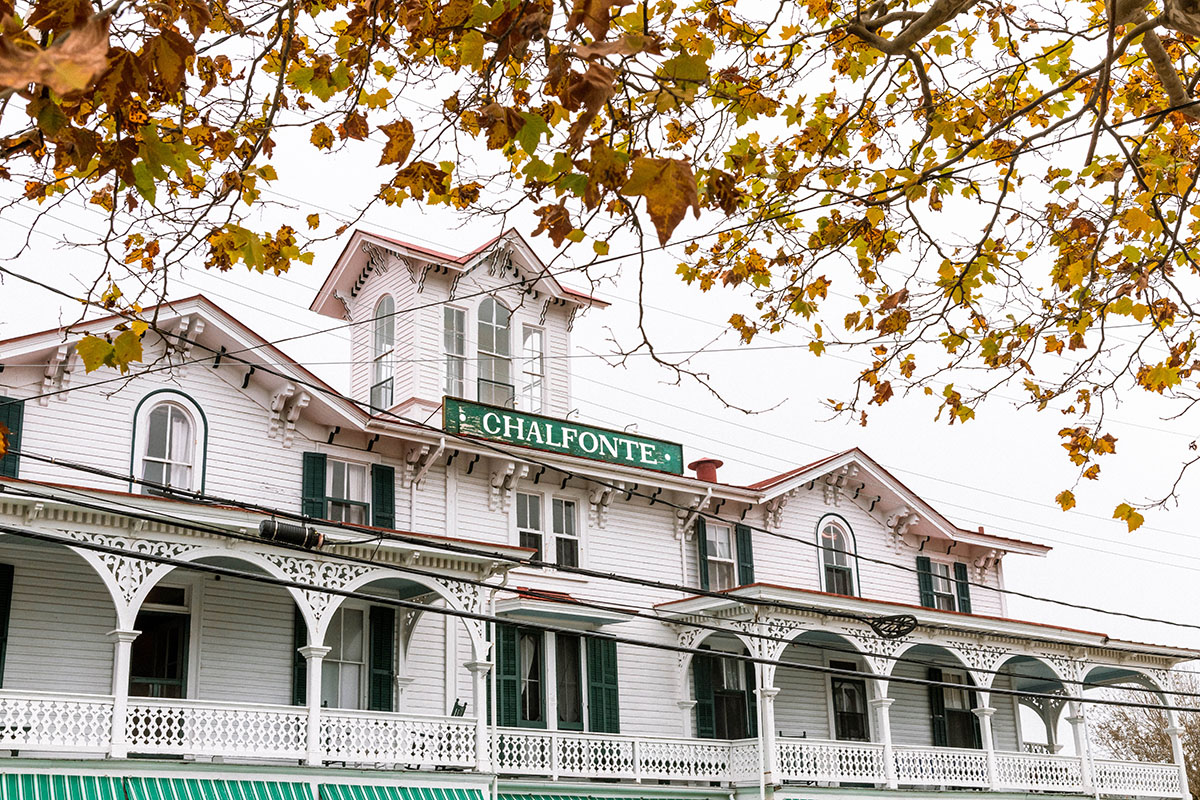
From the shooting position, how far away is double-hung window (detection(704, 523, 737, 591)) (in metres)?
27.2

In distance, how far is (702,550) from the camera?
1065 inches

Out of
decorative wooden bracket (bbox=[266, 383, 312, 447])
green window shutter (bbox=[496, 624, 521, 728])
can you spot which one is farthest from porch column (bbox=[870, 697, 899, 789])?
decorative wooden bracket (bbox=[266, 383, 312, 447])

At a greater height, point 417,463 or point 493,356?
point 493,356

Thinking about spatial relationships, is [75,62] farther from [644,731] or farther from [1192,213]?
[644,731]

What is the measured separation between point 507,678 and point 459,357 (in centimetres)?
626

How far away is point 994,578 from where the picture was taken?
32.3m

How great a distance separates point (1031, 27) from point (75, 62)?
9.76m

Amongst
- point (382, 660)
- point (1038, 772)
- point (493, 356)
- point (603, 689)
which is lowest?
point (1038, 772)

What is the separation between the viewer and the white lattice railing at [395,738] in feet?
62.4

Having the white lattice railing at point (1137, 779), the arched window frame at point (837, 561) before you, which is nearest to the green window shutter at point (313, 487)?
the arched window frame at point (837, 561)

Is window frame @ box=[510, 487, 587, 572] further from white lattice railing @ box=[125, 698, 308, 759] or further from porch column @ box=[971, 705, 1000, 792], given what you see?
porch column @ box=[971, 705, 1000, 792]

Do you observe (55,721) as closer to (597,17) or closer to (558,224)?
(558,224)

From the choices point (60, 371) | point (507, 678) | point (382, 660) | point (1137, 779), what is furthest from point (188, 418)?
point (1137, 779)

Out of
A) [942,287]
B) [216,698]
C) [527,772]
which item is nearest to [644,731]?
[527,772]
